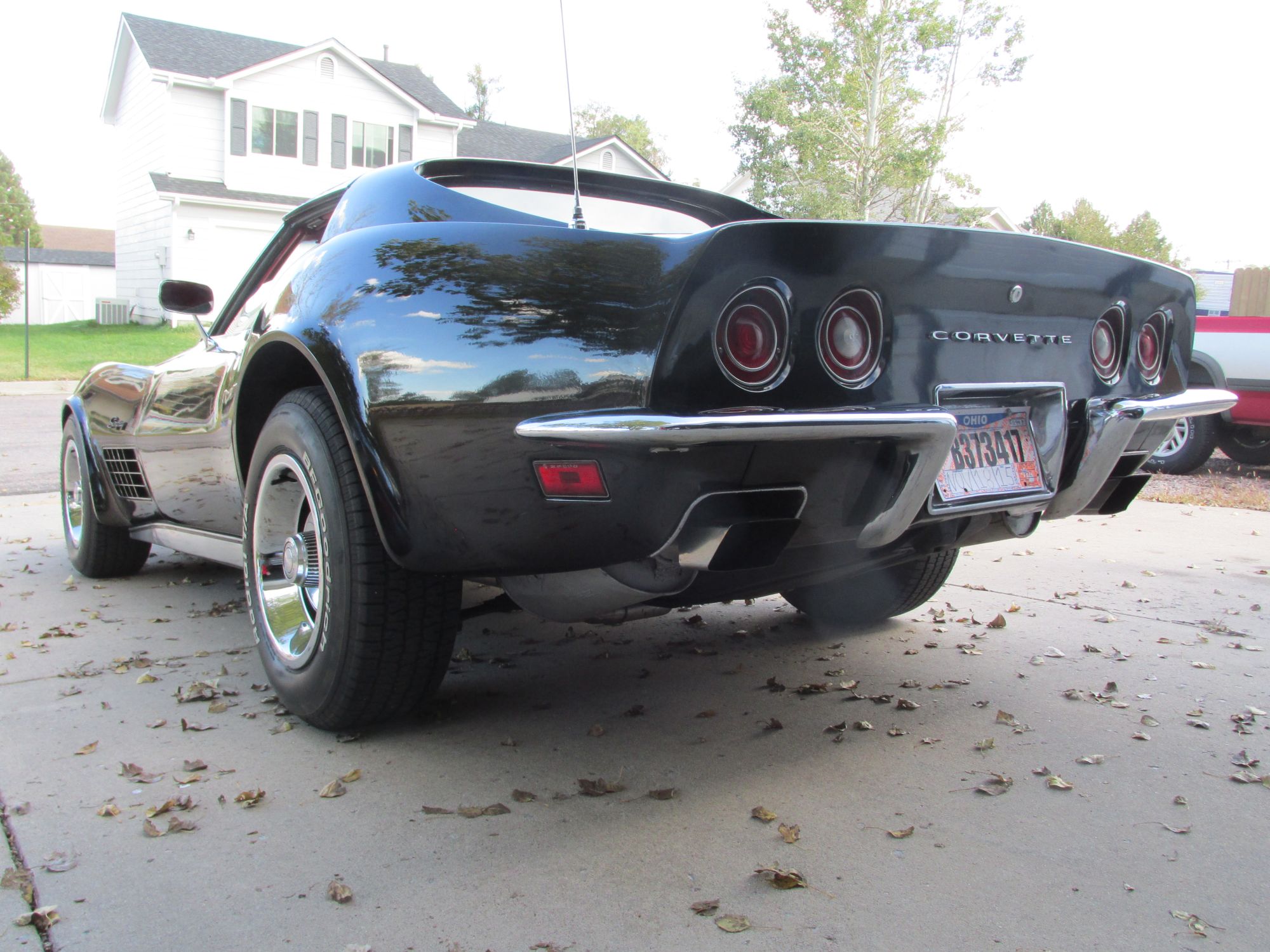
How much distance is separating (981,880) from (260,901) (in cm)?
134

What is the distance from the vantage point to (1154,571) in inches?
195

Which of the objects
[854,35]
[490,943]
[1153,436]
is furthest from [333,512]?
[854,35]

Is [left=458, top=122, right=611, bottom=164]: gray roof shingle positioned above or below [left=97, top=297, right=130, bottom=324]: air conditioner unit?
above

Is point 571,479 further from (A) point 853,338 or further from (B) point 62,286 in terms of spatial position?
(B) point 62,286

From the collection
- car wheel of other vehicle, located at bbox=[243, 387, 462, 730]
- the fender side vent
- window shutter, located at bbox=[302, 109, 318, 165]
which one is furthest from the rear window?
window shutter, located at bbox=[302, 109, 318, 165]

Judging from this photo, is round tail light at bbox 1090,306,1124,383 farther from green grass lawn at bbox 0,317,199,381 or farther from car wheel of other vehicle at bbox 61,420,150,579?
green grass lawn at bbox 0,317,199,381

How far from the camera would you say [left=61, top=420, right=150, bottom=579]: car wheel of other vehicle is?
14.9ft

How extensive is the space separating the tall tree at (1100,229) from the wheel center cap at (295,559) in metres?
45.6

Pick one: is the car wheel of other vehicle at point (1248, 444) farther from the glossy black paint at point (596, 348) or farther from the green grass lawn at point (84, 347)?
the green grass lawn at point (84, 347)

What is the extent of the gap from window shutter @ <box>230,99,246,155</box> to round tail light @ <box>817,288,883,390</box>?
24456 millimetres

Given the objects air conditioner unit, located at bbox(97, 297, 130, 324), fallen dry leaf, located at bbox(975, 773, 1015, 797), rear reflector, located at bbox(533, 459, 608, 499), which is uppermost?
air conditioner unit, located at bbox(97, 297, 130, 324)

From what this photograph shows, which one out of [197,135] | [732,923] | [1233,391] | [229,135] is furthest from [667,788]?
[197,135]

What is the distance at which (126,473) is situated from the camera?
421cm

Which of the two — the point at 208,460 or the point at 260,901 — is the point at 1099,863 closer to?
the point at 260,901
